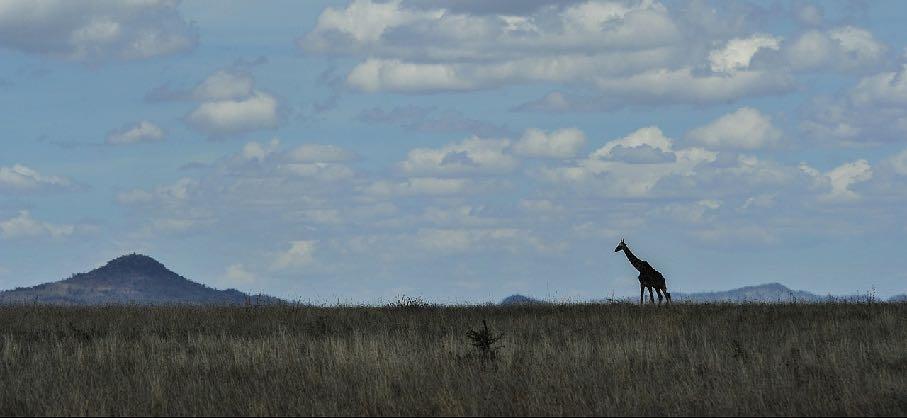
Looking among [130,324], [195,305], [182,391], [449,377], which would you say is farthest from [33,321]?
[449,377]

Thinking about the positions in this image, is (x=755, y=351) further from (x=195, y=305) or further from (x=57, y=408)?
(x=195, y=305)

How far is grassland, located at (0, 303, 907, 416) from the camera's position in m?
12.5

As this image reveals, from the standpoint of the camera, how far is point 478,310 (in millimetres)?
26984

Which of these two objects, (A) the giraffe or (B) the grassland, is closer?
(B) the grassland

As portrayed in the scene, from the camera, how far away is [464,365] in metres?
15.7

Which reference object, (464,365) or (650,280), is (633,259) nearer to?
(650,280)

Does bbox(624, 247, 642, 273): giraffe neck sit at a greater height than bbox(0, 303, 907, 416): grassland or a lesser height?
greater

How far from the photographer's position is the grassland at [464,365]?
12539 millimetres

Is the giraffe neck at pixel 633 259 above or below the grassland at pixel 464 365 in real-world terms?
above

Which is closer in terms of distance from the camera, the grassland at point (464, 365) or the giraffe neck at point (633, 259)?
the grassland at point (464, 365)

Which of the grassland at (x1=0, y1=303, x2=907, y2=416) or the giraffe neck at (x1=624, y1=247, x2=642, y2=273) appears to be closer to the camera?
the grassland at (x1=0, y1=303, x2=907, y2=416)

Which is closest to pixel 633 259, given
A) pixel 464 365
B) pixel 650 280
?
pixel 650 280

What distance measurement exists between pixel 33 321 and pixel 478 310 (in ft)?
33.2

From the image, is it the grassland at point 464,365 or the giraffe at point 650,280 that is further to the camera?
the giraffe at point 650,280
